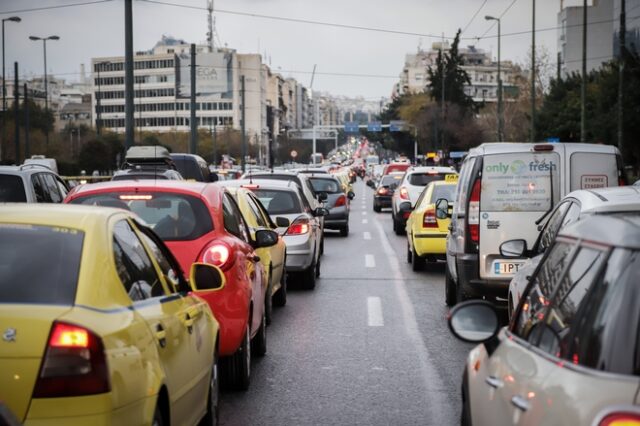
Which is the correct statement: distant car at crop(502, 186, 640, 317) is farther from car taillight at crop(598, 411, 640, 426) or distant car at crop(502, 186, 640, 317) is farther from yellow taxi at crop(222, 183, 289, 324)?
car taillight at crop(598, 411, 640, 426)

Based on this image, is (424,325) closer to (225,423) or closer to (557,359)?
(225,423)

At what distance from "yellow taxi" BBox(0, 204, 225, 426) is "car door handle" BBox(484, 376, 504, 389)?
4.47 feet

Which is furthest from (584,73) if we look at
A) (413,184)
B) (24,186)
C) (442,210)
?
(24,186)

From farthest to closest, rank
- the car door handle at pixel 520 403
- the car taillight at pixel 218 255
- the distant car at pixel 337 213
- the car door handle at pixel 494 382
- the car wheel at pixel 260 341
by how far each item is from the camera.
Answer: the distant car at pixel 337 213
the car wheel at pixel 260 341
the car taillight at pixel 218 255
the car door handle at pixel 494 382
the car door handle at pixel 520 403

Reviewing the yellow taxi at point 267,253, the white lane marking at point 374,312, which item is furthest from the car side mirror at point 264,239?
the white lane marking at point 374,312

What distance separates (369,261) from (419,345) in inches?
425

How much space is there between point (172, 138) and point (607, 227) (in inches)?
5425

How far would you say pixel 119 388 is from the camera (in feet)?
14.4

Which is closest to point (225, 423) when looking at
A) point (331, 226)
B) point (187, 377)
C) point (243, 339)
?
point (243, 339)

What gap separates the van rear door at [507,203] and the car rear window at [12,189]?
6079 mm

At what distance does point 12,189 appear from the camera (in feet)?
49.4

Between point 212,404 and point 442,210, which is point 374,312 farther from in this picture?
point 212,404

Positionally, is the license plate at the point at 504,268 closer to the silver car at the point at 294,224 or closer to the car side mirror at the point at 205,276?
the silver car at the point at 294,224

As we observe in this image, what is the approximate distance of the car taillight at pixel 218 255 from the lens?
8734mm
